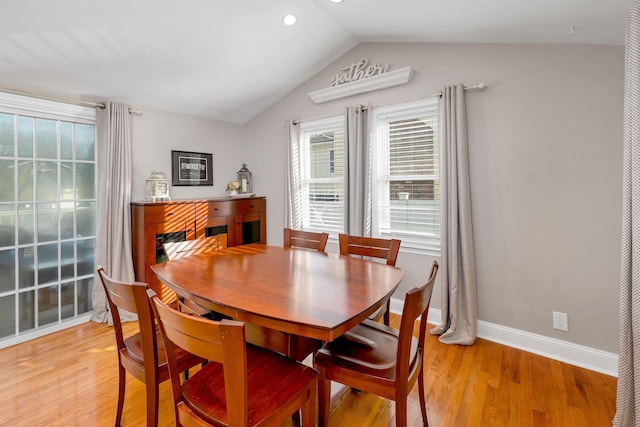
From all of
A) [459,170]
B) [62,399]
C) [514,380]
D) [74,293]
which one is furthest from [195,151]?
[514,380]

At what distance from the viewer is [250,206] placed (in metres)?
4.12

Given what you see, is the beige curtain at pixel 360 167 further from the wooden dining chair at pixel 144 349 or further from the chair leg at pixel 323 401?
the wooden dining chair at pixel 144 349

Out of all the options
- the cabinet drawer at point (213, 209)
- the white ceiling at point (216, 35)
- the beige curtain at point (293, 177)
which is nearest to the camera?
the white ceiling at point (216, 35)

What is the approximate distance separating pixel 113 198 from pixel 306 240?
6.62 feet

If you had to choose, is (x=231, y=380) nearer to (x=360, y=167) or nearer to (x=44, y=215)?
(x=360, y=167)

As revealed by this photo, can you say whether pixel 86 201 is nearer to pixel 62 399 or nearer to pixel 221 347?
pixel 62 399

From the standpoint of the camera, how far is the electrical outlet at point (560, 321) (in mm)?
2359

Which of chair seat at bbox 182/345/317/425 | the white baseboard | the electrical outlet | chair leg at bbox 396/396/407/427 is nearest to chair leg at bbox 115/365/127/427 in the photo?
chair seat at bbox 182/345/317/425

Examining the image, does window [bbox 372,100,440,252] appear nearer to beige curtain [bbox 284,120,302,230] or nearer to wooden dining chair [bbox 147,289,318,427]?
beige curtain [bbox 284,120,302,230]

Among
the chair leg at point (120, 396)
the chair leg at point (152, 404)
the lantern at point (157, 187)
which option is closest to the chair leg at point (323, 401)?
the chair leg at point (152, 404)

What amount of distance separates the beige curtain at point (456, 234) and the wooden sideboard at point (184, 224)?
2.49 m

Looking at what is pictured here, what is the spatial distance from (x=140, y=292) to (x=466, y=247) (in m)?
2.45

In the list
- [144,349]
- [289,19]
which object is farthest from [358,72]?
[144,349]

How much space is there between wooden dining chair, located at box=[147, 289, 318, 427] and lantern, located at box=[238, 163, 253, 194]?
3.09 meters
